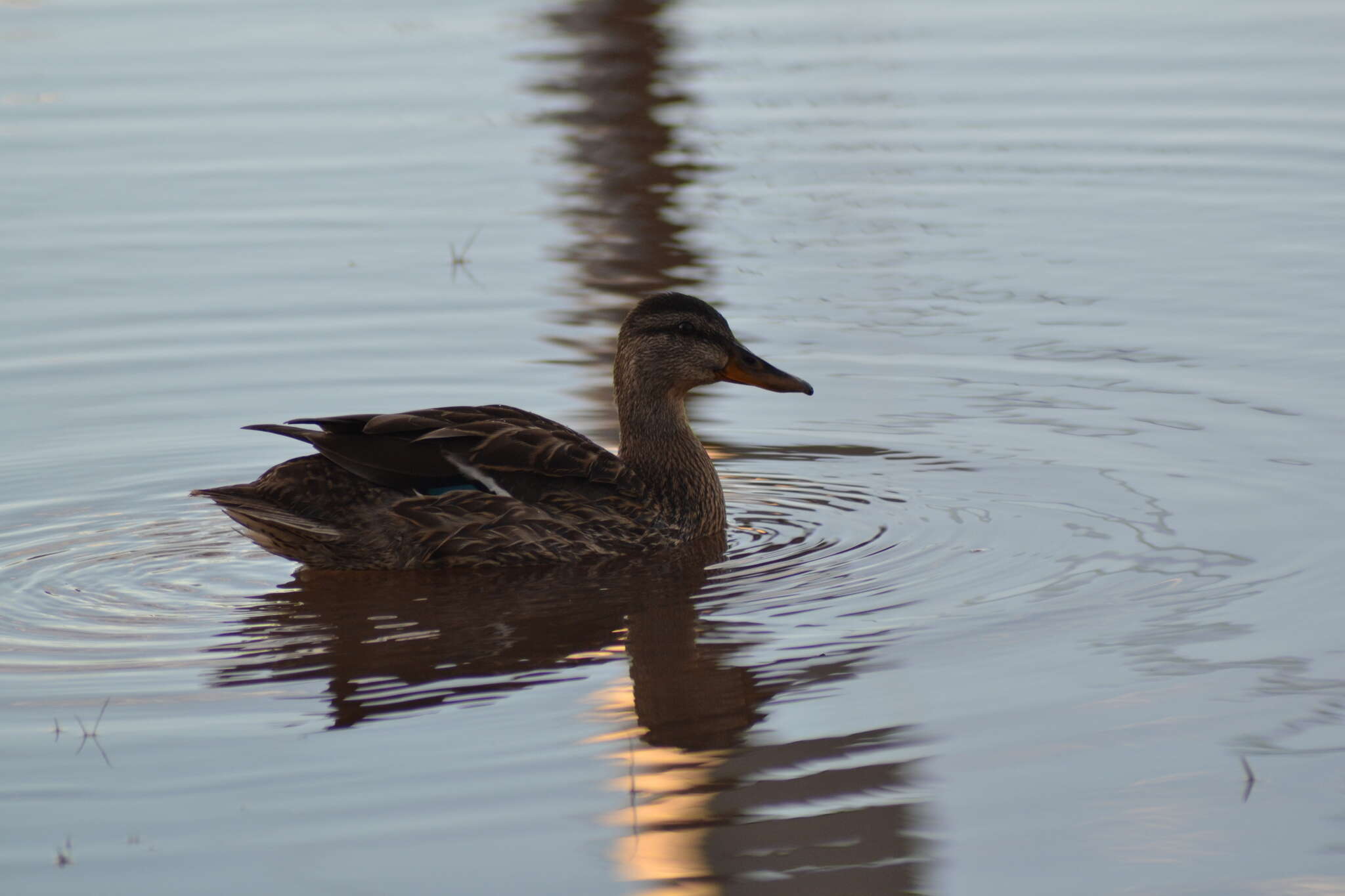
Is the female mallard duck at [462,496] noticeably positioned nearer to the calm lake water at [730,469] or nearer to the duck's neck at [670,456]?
the duck's neck at [670,456]

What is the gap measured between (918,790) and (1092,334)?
5531 millimetres

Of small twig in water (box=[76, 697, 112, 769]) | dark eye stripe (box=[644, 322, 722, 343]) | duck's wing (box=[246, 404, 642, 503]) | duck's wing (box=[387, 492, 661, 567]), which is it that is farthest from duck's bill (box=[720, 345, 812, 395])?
small twig in water (box=[76, 697, 112, 769])

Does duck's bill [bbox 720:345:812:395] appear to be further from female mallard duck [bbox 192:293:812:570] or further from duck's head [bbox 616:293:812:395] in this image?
female mallard duck [bbox 192:293:812:570]

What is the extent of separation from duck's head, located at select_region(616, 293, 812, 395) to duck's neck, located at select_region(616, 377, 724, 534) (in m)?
0.08

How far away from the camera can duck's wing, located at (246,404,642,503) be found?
765cm

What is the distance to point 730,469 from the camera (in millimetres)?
8984

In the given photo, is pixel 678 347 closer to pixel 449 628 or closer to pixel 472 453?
pixel 472 453

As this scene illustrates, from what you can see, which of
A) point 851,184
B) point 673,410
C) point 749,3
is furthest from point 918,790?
point 749,3

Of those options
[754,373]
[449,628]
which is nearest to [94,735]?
[449,628]

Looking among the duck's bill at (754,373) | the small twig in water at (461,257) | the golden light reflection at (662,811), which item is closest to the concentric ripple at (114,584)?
the golden light reflection at (662,811)

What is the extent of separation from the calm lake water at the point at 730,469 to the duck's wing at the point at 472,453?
40 centimetres

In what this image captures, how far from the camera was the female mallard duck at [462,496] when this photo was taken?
25.0ft

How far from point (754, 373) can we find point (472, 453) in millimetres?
1365

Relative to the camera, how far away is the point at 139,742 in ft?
19.1
